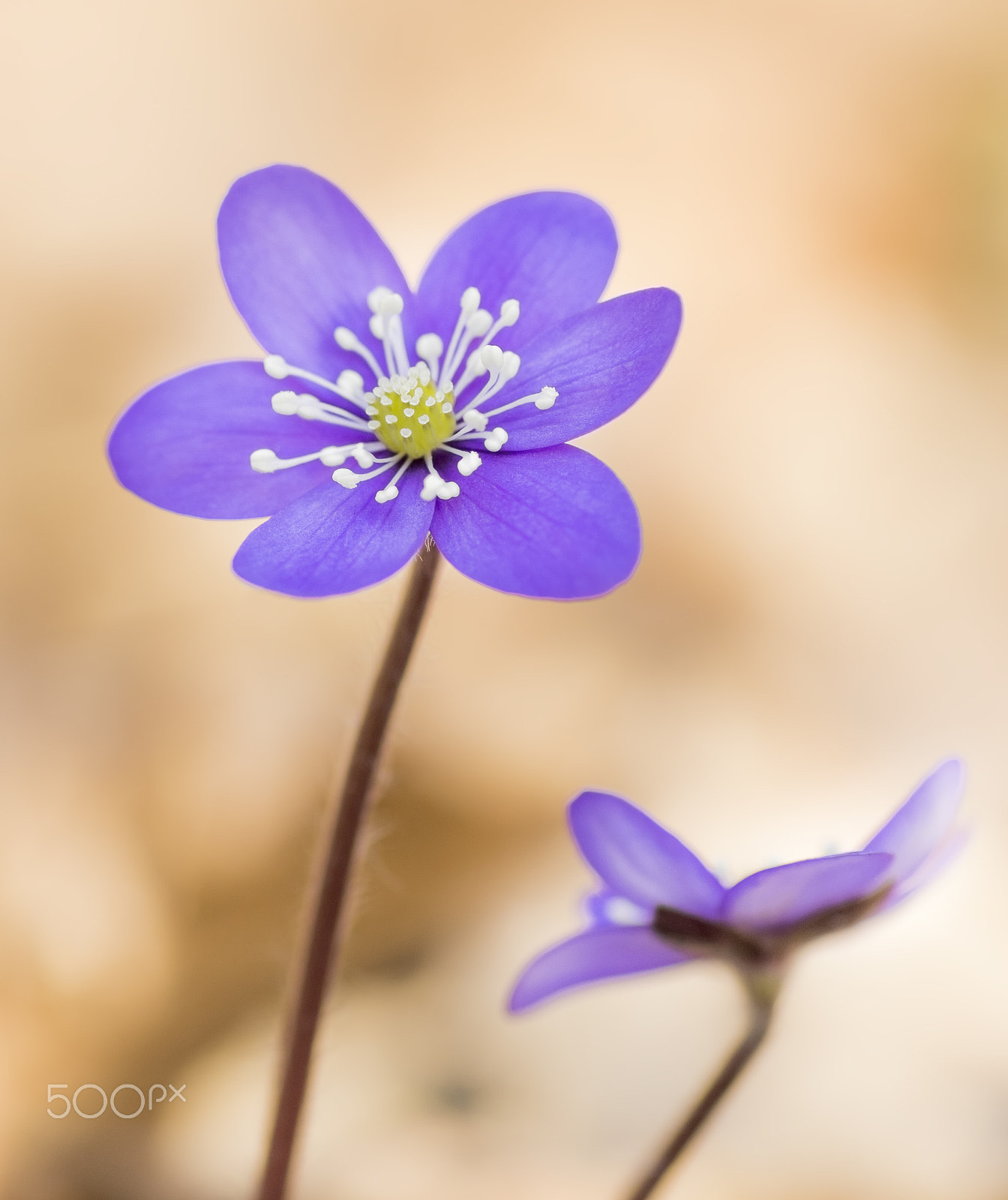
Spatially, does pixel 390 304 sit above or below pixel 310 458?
above

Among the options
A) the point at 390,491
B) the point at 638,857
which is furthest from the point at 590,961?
the point at 390,491

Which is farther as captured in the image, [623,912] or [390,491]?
[623,912]

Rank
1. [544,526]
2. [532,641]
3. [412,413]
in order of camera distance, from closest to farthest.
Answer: [544,526] < [412,413] < [532,641]

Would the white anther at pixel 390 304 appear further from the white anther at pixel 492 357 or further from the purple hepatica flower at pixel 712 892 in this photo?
the purple hepatica flower at pixel 712 892

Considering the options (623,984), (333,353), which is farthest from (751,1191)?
(333,353)

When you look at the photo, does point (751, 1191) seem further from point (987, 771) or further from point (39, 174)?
point (39, 174)

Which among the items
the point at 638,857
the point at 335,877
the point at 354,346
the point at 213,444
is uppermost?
the point at 354,346

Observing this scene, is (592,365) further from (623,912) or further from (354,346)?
(623,912)

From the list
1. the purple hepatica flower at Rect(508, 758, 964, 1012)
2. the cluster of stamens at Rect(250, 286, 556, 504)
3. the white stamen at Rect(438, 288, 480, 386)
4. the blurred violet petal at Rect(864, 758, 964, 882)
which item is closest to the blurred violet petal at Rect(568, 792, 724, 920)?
the purple hepatica flower at Rect(508, 758, 964, 1012)
